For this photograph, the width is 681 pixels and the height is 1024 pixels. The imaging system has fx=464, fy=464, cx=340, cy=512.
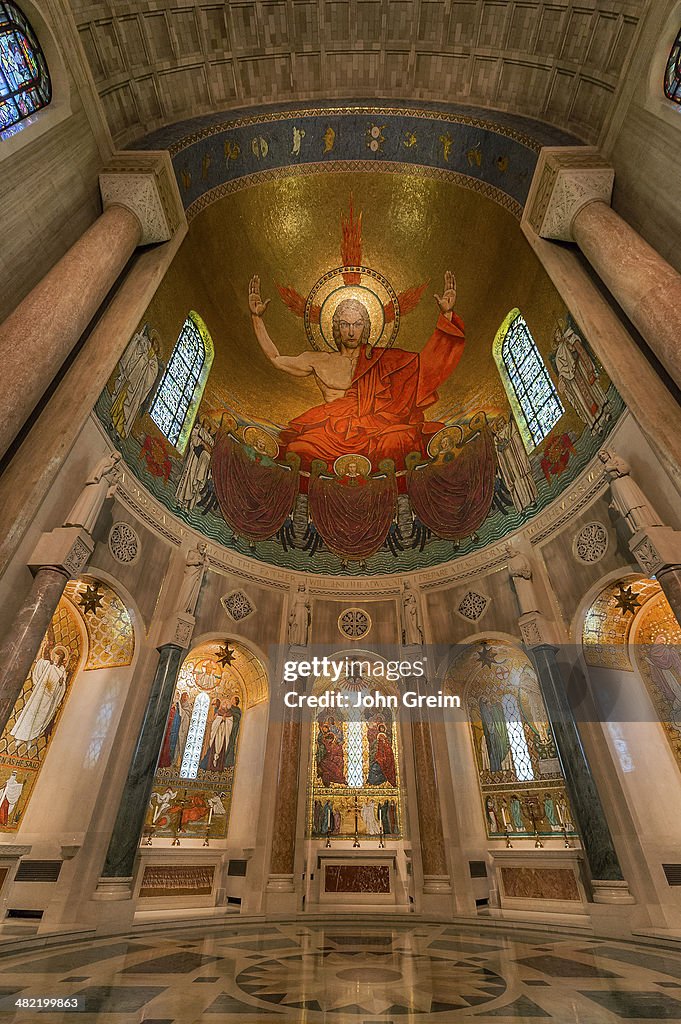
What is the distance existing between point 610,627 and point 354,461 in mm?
7803

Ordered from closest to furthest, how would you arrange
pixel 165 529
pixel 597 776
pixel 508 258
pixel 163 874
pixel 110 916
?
1. pixel 110 916
2. pixel 597 776
3. pixel 163 874
4. pixel 165 529
5. pixel 508 258

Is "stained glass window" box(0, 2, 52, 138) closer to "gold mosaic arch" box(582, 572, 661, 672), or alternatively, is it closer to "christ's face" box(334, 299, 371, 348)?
"christ's face" box(334, 299, 371, 348)

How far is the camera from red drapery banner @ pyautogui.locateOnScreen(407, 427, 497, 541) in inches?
456

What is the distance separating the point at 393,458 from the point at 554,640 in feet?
22.4

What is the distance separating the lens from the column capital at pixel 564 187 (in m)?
7.96

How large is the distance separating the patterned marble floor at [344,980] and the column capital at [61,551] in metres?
3.65

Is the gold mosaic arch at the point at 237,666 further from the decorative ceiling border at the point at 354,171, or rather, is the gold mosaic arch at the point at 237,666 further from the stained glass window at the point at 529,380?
the decorative ceiling border at the point at 354,171

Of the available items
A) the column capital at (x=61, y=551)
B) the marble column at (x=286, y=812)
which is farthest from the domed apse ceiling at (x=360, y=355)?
the marble column at (x=286, y=812)

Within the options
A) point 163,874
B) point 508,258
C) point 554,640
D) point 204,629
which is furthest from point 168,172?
point 163,874

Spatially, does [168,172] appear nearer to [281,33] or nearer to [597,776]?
[281,33]

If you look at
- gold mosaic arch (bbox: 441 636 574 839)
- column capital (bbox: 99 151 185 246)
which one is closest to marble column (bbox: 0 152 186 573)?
column capital (bbox: 99 151 185 246)

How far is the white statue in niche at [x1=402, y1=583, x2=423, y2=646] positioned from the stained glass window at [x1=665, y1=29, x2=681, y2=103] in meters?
9.93

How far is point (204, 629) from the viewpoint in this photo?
383 inches

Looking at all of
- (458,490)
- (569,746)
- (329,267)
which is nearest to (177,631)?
(569,746)
